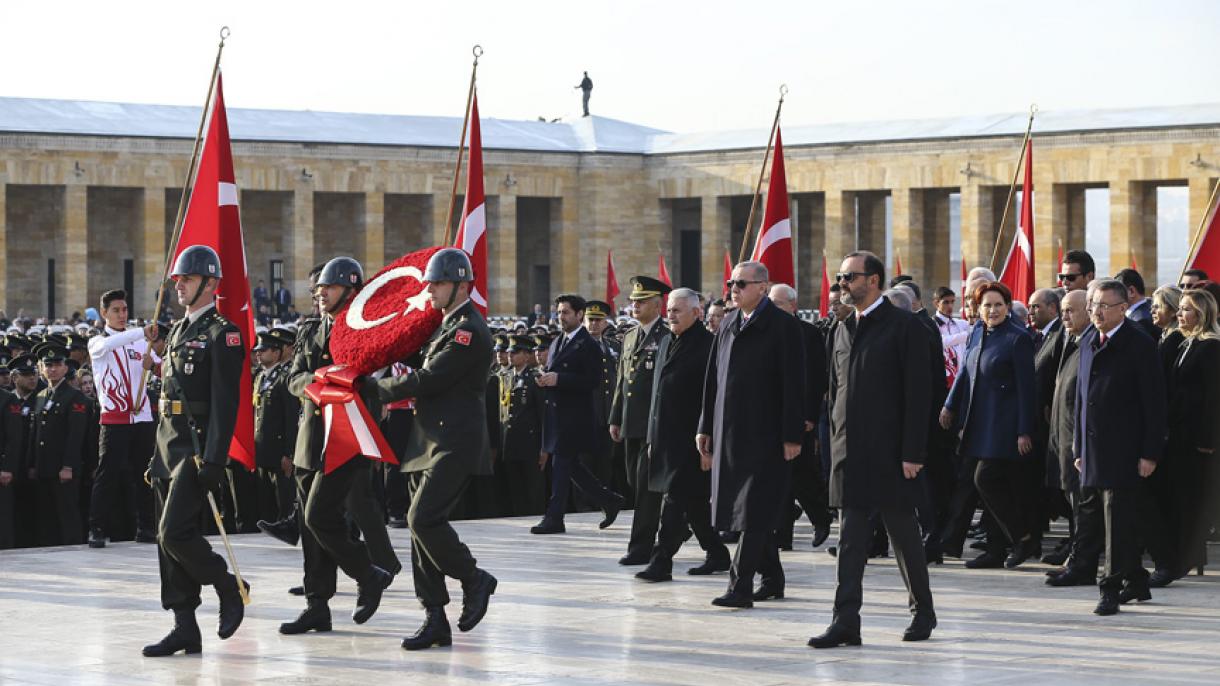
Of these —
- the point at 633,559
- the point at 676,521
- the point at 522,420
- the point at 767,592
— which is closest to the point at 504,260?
the point at 522,420

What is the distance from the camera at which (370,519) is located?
1020 cm

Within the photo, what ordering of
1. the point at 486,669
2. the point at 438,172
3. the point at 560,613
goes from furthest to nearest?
1. the point at 438,172
2. the point at 560,613
3. the point at 486,669

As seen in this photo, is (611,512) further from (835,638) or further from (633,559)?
(835,638)

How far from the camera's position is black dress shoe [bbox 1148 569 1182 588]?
11.4 m

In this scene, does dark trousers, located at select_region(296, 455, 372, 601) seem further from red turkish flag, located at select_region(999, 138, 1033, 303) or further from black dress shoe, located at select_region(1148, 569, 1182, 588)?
red turkish flag, located at select_region(999, 138, 1033, 303)

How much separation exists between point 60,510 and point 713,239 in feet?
112

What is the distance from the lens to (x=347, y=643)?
9484 mm

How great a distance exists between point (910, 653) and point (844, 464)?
0.97 m

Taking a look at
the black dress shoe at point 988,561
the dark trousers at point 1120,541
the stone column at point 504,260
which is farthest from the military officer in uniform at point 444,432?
the stone column at point 504,260

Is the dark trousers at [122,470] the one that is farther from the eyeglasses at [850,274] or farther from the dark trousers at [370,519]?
the eyeglasses at [850,274]

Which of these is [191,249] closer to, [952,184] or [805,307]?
[952,184]

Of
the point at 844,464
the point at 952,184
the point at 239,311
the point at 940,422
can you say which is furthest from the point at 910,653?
the point at 952,184

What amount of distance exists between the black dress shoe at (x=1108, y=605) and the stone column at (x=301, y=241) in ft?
120

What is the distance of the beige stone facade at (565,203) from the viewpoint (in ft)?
140
